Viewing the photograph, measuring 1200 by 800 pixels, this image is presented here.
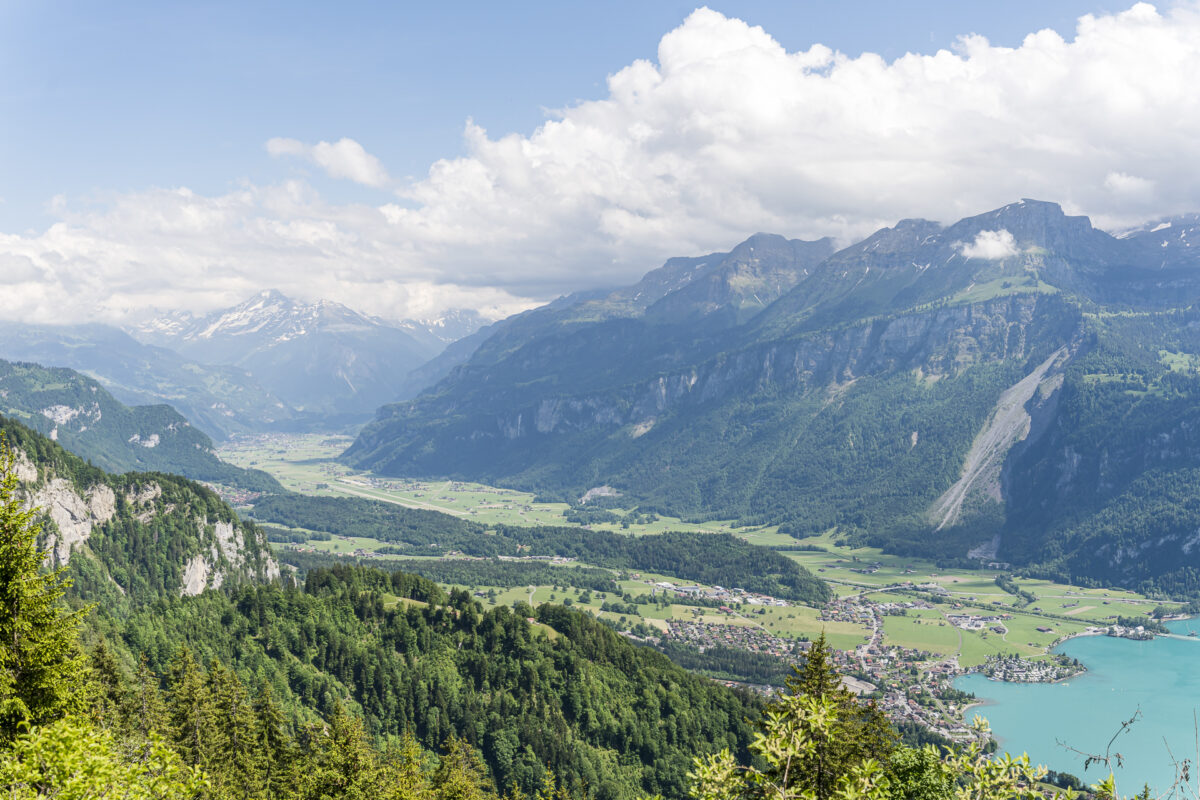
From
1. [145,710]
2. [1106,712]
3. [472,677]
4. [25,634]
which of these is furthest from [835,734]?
[1106,712]

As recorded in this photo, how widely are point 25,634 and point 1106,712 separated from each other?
183 meters

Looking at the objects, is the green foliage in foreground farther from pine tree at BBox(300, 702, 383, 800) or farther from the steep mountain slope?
the steep mountain slope

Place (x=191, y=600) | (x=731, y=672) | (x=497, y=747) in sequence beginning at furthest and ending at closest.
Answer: (x=731, y=672)
(x=191, y=600)
(x=497, y=747)

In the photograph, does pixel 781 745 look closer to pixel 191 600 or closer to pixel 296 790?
pixel 296 790

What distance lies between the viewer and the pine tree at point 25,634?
27969mm

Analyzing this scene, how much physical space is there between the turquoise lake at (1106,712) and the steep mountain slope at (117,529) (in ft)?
531

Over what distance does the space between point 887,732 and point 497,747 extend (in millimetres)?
68764

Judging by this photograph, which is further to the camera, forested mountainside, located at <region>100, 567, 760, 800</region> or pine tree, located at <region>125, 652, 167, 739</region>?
forested mountainside, located at <region>100, 567, 760, 800</region>

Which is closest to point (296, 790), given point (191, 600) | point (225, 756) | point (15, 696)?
point (225, 756)

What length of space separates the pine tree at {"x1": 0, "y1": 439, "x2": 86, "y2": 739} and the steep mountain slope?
144m

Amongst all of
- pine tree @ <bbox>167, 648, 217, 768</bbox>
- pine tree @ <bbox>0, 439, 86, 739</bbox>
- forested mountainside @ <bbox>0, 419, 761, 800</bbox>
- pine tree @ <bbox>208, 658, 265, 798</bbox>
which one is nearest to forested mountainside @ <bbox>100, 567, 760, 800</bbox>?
forested mountainside @ <bbox>0, 419, 761, 800</bbox>

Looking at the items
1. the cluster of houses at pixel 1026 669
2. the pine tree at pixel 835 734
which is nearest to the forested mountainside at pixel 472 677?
the pine tree at pixel 835 734

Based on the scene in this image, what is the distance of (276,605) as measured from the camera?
11831cm

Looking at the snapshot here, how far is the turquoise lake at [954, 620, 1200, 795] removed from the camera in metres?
137
